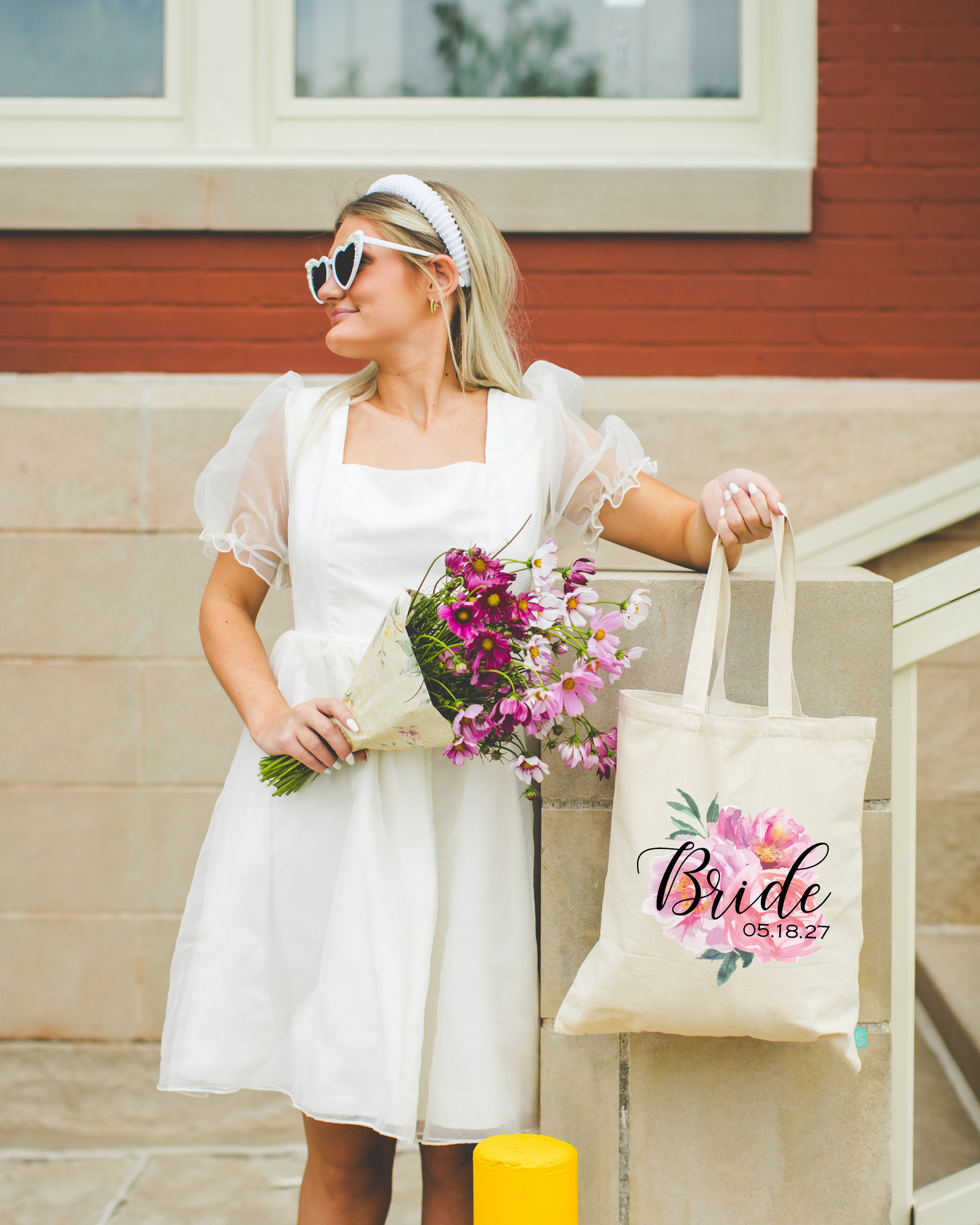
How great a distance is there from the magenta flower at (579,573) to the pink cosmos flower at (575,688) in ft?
0.37

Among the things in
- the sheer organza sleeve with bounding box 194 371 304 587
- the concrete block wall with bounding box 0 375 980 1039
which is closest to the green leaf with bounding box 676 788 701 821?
the sheer organza sleeve with bounding box 194 371 304 587

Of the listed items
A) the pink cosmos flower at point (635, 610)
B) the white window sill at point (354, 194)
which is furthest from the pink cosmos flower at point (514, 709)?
the white window sill at point (354, 194)

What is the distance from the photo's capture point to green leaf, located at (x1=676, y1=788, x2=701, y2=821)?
1400mm

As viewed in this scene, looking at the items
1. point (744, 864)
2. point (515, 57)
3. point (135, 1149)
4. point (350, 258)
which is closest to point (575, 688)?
point (744, 864)

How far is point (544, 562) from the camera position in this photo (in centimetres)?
141

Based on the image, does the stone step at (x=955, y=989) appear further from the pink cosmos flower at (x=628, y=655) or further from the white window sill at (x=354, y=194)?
the white window sill at (x=354, y=194)

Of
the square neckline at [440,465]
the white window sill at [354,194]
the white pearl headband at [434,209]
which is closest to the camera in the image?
the square neckline at [440,465]

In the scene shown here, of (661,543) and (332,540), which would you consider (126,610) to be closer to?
(332,540)

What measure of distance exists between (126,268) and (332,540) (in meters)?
2.05

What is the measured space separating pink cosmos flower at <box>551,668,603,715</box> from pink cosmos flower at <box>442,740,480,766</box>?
132 mm

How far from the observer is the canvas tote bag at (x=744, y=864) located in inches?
54.6

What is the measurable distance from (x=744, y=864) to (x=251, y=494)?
0.96 m

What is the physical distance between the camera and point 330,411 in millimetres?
1757

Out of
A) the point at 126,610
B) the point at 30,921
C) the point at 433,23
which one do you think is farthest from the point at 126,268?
the point at 30,921
